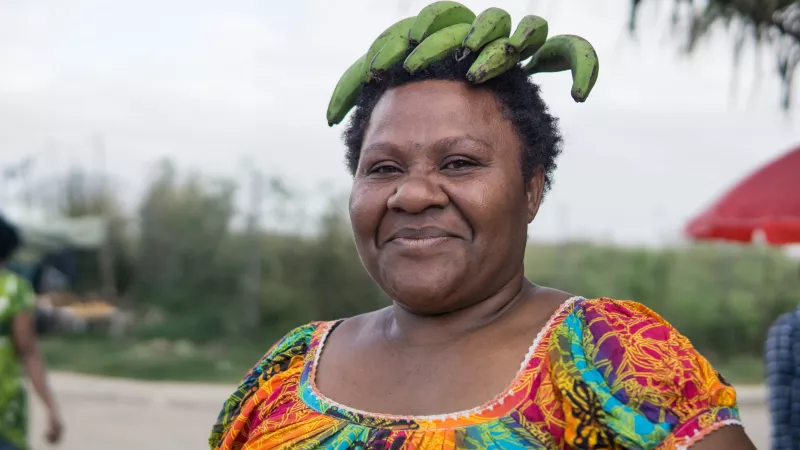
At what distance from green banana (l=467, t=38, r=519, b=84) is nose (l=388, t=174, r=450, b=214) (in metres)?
0.23

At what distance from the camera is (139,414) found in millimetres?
9742

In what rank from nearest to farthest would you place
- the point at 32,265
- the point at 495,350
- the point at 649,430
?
the point at 649,430 < the point at 495,350 < the point at 32,265

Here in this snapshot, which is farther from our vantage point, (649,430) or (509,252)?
(509,252)

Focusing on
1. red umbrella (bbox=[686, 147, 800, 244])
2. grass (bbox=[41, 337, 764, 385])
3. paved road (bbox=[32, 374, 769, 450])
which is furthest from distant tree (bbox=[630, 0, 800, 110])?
grass (bbox=[41, 337, 764, 385])

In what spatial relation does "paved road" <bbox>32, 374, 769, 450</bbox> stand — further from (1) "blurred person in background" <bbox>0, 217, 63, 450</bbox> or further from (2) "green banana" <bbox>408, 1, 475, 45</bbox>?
(2) "green banana" <bbox>408, 1, 475, 45</bbox>

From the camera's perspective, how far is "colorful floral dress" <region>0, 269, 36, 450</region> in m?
4.03

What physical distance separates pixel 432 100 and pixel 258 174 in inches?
451

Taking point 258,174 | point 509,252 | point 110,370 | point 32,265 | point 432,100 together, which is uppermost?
point 432,100

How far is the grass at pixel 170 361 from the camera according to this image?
1223cm

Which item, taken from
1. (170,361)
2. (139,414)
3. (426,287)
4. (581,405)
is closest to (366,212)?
(426,287)

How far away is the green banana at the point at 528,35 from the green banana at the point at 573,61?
1.3 inches

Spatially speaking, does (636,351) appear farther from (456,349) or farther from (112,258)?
(112,258)

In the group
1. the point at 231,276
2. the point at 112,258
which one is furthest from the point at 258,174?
the point at 112,258

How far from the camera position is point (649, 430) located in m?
1.49
